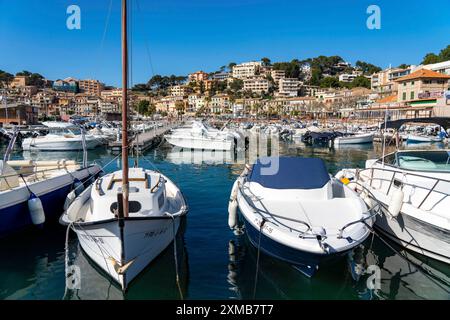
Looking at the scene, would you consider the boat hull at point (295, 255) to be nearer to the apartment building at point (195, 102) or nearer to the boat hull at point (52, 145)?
the boat hull at point (52, 145)

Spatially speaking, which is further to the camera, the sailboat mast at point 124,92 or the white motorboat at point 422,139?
the white motorboat at point 422,139

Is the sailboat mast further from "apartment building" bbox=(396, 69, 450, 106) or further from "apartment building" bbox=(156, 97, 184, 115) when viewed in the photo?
"apartment building" bbox=(156, 97, 184, 115)

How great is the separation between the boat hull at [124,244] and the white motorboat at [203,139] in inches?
1151

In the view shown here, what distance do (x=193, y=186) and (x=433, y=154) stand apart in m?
12.0

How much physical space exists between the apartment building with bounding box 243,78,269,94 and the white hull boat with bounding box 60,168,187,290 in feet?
614

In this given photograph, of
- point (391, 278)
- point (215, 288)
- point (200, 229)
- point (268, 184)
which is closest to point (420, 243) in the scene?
point (391, 278)

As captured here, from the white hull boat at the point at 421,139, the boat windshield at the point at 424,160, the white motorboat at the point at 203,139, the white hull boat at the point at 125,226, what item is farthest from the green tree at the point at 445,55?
the white hull boat at the point at 125,226

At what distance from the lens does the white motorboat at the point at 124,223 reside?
7.63 meters

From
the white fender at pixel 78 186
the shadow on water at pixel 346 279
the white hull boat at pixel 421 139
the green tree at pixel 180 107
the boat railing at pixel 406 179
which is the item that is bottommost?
the shadow on water at pixel 346 279

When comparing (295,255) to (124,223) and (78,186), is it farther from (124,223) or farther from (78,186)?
(78,186)

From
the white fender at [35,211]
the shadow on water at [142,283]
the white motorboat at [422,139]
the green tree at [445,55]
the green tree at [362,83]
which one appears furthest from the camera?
the green tree at [362,83]

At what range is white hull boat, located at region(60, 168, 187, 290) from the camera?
7.65 m
